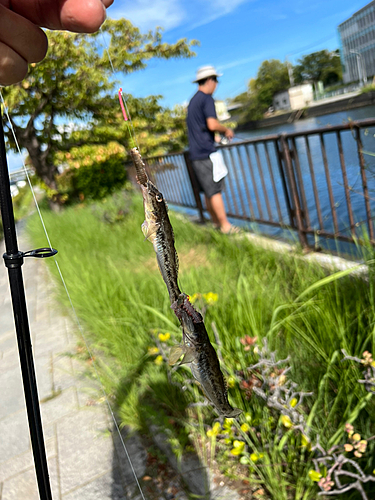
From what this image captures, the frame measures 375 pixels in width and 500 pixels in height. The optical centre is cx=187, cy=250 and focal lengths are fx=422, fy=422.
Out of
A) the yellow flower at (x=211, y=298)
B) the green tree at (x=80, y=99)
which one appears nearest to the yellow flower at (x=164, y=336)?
the yellow flower at (x=211, y=298)

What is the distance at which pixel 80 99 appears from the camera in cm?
1027

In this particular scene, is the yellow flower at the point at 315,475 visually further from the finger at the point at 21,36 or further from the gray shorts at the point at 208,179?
the gray shorts at the point at 208,179

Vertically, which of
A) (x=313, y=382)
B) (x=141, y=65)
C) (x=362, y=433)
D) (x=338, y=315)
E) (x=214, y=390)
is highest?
(x=141, y=65)

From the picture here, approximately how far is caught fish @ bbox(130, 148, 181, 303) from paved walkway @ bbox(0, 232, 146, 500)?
5.94 ft

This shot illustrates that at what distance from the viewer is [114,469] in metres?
2.42

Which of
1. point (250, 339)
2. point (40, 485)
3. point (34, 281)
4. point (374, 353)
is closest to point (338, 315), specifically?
point (374, 353)

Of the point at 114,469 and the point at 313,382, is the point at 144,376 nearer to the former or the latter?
the point at 114,469

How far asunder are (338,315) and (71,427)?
192 centimetres

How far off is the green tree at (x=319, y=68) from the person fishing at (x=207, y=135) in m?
50.0

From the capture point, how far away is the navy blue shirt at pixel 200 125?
5.27 m

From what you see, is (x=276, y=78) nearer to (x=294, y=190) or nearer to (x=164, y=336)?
(x=294, y=190)

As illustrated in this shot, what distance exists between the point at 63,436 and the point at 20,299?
6.82 feet

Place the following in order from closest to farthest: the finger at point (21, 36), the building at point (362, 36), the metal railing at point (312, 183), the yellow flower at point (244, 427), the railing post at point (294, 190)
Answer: the finger at point (21, 36) < the yellow flower at point (244, 427) < the metal railing at point (312, 183) < the railing post at point (294, 190) < the building at point (362, 36)

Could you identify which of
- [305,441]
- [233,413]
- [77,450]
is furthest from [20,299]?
[77,450]
